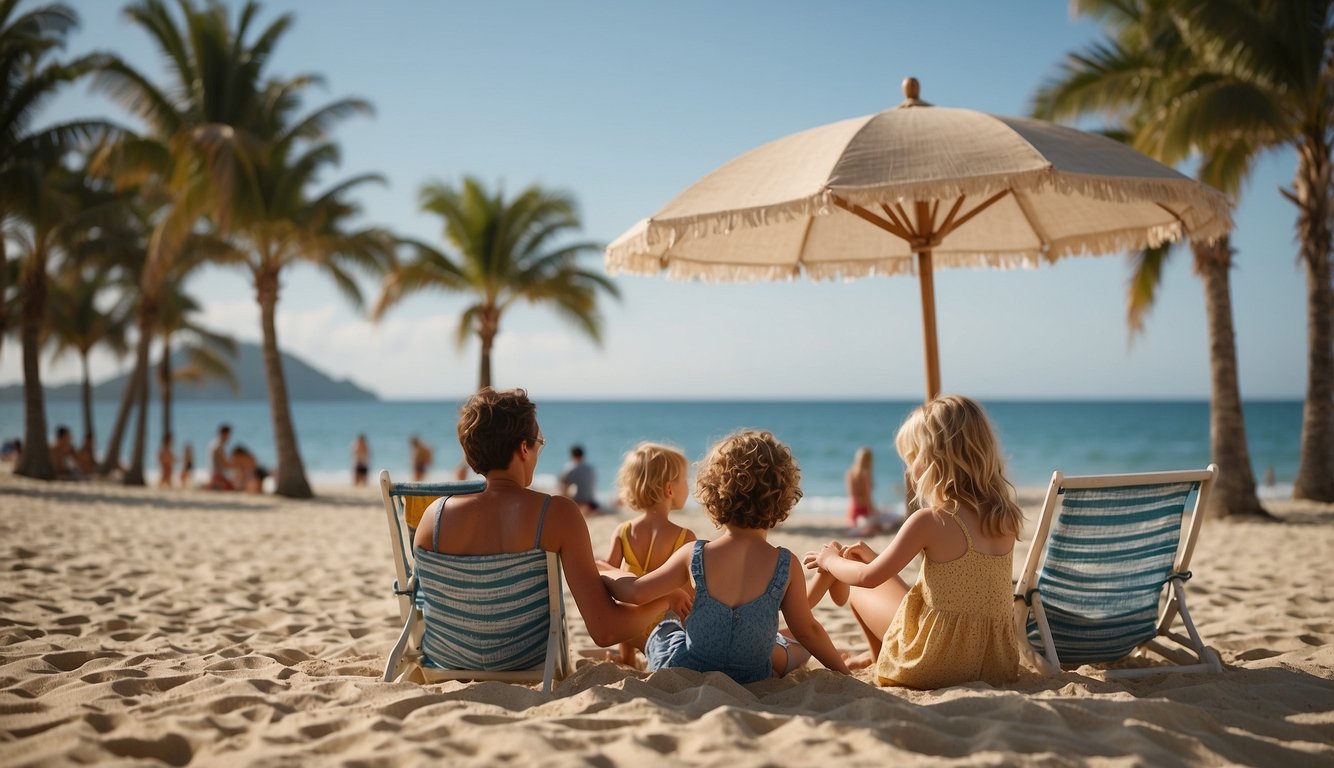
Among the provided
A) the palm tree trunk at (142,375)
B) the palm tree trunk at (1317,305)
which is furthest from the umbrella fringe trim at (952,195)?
the palm tree trunk at (142,375)

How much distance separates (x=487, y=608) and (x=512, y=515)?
1.12 feet

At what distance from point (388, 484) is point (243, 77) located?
563 inches

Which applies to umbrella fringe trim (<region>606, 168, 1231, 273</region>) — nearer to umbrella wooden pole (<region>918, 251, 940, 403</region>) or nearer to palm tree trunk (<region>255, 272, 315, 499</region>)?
umbrella wooden pole (<region>918, 251, 940, 403</region>)

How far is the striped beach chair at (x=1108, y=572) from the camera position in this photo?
10.2 ft

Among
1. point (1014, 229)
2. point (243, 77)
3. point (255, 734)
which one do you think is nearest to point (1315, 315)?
point (1014, 229)

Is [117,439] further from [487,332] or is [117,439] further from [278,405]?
[487,332]

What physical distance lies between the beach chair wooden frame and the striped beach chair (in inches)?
64.4

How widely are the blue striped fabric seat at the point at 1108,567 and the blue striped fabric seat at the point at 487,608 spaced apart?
182 centimetres

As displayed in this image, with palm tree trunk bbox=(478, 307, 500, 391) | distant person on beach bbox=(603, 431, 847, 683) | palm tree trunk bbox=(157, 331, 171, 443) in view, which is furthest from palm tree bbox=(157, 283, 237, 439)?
distant person on beach bbox=(603, 431, 847, 683)

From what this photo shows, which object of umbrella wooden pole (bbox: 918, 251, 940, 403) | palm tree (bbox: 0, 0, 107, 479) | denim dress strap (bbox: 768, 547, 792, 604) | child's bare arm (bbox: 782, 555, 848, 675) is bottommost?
child's bare arm (bbox: 782, 555, 848, 675)

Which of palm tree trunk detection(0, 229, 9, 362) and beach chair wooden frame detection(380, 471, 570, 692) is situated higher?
palm tree trunk detection(0, 229, 9, 362)

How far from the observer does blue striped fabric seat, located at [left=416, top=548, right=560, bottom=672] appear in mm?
2977

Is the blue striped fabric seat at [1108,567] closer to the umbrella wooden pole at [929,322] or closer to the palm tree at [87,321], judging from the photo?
the umbrella wooden pole at [929,322]

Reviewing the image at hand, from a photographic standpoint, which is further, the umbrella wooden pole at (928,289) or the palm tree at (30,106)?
the palm tree at (30,106)
